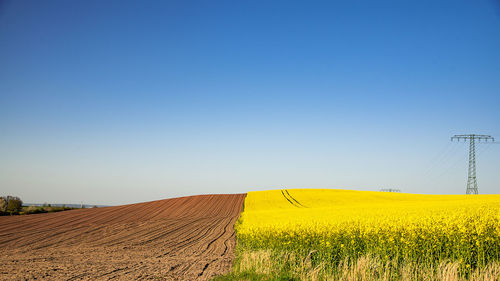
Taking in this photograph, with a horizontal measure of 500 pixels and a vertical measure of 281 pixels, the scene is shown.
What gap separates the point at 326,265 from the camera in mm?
10430

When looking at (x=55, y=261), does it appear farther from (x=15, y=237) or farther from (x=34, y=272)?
(x=15, y=237)

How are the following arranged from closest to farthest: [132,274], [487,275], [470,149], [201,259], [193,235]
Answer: [487,275] → [132,274] → [201,259] → [193,235] → [470,149]

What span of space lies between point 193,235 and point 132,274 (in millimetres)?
13527

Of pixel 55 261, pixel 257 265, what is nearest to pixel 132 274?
pixel 257 265

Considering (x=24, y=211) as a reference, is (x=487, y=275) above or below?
above

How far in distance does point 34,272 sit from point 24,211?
41.4 meters

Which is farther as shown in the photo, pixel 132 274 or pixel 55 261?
pixel 55 261

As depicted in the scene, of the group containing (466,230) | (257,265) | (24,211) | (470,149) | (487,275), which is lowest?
(24,211)

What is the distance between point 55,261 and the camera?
1589cm

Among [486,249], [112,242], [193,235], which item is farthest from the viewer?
[193,235]

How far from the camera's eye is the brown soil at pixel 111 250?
1275 centimetres

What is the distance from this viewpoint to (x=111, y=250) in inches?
789

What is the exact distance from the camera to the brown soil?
12.8 m

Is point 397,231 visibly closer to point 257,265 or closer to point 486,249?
point 486,249
